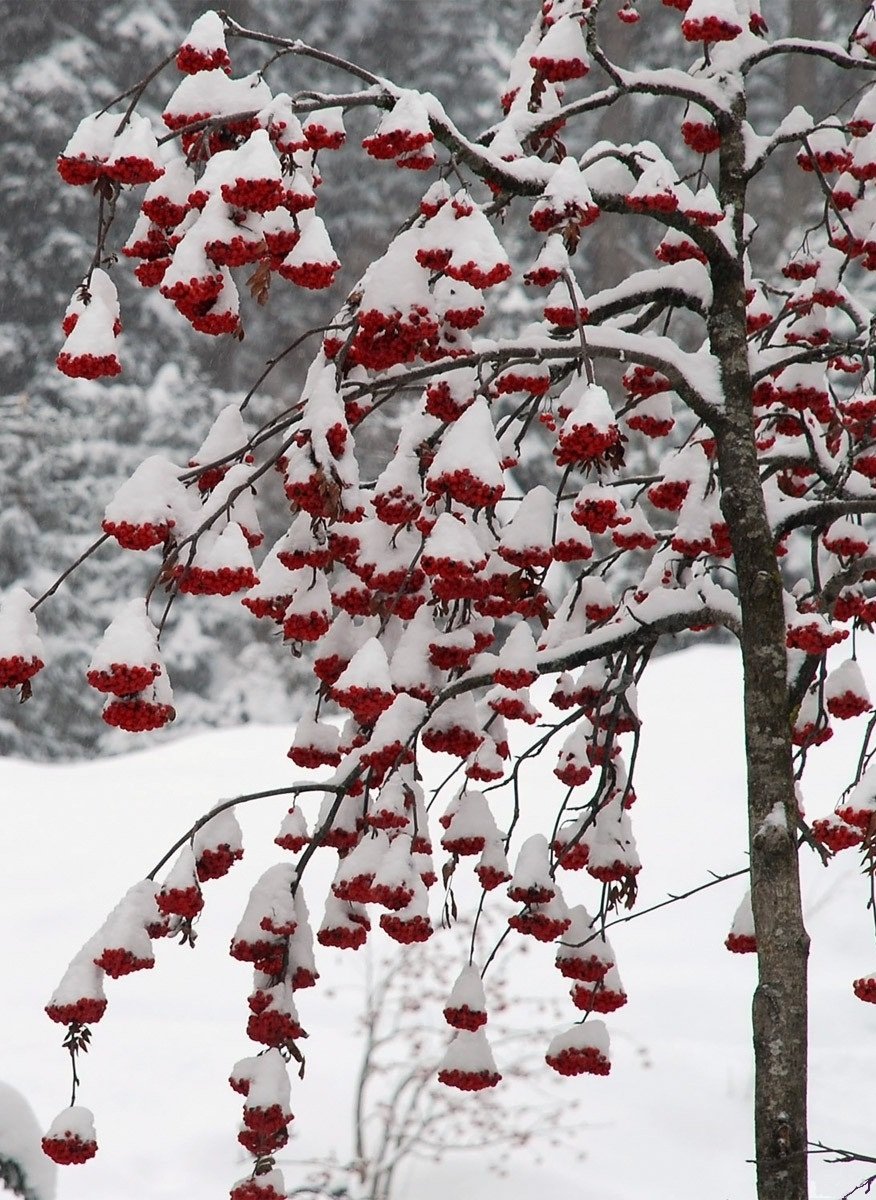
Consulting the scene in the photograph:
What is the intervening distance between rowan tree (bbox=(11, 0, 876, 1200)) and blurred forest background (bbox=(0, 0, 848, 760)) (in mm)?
16044

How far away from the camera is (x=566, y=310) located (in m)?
3.05

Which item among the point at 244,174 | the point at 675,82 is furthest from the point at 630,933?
the point at 244,174

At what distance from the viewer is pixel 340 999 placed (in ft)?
35.0

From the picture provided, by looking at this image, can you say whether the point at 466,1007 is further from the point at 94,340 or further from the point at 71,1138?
the point at 94,340

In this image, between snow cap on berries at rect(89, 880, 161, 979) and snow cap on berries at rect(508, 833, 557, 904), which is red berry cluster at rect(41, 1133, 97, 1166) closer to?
snow cap on berries at rect(89, 880, 161, 979)

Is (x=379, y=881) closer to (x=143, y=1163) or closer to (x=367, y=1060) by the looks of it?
(x=367, y=1060)

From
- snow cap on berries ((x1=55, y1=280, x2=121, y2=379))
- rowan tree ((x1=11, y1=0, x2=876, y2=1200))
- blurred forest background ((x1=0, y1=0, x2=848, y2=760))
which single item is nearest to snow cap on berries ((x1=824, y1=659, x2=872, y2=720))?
rowan tree ((x1=11, y1=0, x2=876, y2=1200))

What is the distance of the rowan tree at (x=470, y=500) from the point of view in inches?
110

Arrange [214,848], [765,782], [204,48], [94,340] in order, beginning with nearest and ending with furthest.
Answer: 1. [94,340]
2. [204,48]
3. [765,782]
4. [214,848]

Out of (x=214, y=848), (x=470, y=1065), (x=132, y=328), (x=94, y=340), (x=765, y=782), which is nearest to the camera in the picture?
(x=94, y=340)

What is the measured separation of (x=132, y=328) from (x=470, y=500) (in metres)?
19.3

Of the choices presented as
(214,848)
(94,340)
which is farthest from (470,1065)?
(94,340)

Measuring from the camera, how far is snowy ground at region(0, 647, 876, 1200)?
336 inches

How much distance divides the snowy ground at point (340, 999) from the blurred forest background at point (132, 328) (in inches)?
228
